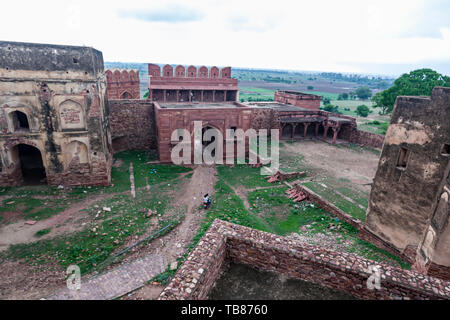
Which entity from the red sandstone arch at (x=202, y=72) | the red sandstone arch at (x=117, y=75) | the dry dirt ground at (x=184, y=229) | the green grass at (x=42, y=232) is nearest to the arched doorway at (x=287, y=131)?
the red sandstone arch at (x=202, y=72)

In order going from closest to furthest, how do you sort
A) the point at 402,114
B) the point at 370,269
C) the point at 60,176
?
1. the point at 370,269
2. the point at 402,114
3. the point at 60,176

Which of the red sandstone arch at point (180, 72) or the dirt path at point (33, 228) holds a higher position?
the red sandstone arch at point (180, 72)

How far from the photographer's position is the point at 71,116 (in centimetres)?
1269

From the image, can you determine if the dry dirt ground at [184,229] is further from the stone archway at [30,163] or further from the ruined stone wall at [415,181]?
the stone archway at [30,163]

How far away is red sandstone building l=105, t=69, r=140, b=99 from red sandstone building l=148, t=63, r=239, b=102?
318 cm

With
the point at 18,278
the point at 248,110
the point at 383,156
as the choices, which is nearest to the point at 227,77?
the point at 248,110

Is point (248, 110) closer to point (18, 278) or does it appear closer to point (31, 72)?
point (31, 72)

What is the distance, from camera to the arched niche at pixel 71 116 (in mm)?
12492

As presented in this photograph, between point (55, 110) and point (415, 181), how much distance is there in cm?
1469

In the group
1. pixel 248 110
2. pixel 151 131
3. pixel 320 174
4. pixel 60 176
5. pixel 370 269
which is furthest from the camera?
pixel 151 131

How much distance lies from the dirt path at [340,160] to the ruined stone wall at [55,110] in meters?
13.5

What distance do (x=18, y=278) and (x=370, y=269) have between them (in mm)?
9141

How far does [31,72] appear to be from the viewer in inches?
458

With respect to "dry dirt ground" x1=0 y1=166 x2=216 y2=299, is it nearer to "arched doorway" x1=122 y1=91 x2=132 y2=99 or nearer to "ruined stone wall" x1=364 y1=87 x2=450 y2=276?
"ruined stone wall" x1=364 y1=87 x2=450 y2=276
